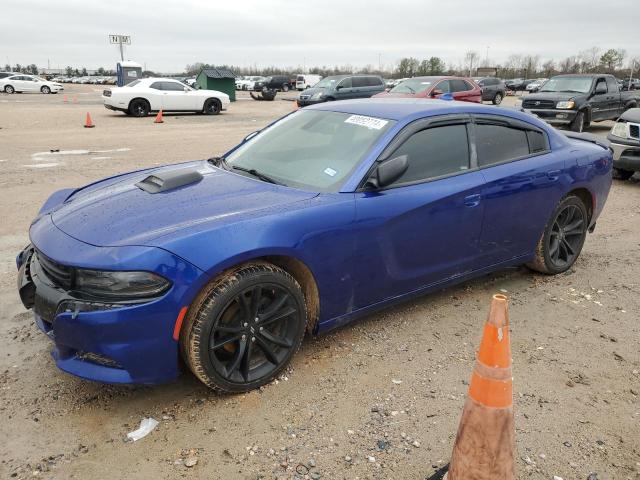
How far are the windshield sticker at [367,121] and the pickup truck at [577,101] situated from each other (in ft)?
41.2

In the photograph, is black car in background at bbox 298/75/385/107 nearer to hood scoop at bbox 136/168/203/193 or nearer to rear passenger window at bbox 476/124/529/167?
rear passenger window at bbox 476/124/529/167

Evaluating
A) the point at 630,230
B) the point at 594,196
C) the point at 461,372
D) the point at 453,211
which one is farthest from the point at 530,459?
the point at 630,230

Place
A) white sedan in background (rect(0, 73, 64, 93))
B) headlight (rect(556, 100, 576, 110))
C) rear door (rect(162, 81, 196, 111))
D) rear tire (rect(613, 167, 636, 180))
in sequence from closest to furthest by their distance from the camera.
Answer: rear tire (rect(613, 167, 636, 180)), headlight (rect(556, 100, 576, 110)), rear door (rect(162, 81, 196, 111)), white sedan in background (rect(0, 73, 64, 93))

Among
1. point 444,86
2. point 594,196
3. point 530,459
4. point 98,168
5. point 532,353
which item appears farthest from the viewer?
point 444,86

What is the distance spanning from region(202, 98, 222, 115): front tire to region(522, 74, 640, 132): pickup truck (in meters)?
12.4

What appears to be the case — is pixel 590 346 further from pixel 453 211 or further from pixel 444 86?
pixel 444 86

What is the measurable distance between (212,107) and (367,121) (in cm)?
1956

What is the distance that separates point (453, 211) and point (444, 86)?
1436 cm

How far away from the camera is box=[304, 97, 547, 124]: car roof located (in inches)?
146

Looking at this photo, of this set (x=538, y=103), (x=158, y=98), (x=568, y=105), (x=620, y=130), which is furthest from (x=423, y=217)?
(x=158, y=98)

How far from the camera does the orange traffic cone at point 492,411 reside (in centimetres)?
210

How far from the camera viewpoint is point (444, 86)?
1684cm

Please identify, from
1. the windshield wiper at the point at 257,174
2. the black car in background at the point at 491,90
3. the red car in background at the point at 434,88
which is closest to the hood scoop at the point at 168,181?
the windshield wiper at the point at 257,174

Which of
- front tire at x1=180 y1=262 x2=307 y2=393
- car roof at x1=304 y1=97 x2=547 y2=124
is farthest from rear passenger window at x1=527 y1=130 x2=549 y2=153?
front tire at x1=180 y1=262 x2=307 y2=393
